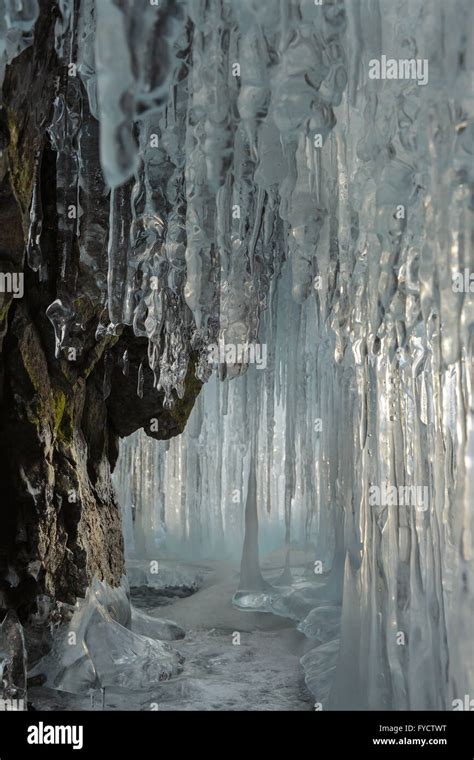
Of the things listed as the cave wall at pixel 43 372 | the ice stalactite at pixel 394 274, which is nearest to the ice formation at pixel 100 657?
the cave wall at pixel 43 372

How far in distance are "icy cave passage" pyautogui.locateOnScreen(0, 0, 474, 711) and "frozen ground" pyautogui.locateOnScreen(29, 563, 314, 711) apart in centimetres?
3

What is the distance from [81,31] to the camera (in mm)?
3232

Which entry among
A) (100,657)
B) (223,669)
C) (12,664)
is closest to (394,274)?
(12,664)

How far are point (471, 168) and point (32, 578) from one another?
11.0ft

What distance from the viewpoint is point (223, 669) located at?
5.20 meters

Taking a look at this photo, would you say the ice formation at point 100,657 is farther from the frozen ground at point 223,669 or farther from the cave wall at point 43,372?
the cave wall at point 43,372

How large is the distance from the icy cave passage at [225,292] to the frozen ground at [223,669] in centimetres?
3

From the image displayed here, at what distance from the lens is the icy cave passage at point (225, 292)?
289 cm

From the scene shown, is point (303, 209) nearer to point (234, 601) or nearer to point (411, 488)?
point (411, 488)

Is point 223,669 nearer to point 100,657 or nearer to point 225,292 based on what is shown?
point 100,657

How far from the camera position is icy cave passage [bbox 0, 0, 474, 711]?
289 centimetres

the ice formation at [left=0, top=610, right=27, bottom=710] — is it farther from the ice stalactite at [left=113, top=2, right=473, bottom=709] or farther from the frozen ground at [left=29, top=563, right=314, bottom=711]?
the ice stalactite at [left=113, top=2, right=473, bottom=709]

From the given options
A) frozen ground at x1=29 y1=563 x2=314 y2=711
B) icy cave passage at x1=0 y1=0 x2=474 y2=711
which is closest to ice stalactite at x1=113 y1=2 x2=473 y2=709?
icy cave passage at x1=0 y1=0 x2=474 y2=711
